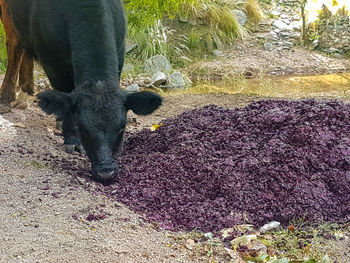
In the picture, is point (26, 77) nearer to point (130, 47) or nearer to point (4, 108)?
point (4, 108)

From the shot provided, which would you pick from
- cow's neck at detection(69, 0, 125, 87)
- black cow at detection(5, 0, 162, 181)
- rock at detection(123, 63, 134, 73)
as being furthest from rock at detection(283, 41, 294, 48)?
cow's neck at detection(69, 0, 125, 87)

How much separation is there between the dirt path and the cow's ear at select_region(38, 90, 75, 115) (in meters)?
0.61

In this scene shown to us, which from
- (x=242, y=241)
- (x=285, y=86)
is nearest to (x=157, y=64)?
(x=285, y=86)

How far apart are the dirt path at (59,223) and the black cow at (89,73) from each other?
1.31 feet

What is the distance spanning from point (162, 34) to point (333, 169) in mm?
9676

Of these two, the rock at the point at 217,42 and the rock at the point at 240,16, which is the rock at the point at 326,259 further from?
the rock at the point at 240,16

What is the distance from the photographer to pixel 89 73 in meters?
4.66

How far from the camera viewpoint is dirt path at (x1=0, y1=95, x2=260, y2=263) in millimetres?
3408

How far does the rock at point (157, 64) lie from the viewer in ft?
39.6

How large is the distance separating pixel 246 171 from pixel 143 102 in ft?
3.75

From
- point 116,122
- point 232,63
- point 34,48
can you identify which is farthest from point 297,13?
point 116,122

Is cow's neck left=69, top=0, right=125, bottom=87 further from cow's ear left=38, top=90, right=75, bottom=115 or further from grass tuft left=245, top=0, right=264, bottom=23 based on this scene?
grass tuft left=245, top=0, right=264, bottom=23

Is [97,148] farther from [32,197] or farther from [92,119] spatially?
[32,197]

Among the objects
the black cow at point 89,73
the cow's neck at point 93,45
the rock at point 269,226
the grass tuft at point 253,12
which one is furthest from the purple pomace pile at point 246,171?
the grass tuft at point 253,12
